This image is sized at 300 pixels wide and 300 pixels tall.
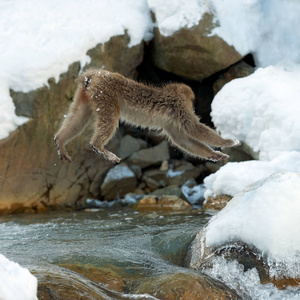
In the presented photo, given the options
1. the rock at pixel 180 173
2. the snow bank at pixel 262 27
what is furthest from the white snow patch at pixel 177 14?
the rock at pixel 180 173

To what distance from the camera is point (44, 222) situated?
5695 mm

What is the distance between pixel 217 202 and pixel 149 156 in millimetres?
2609

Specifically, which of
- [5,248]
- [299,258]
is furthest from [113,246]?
[299,258]

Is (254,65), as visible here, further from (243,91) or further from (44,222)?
(44,222)

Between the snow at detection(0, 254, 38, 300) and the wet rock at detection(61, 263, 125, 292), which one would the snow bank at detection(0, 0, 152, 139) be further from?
the snow at detection(0, 254, 38, 300)

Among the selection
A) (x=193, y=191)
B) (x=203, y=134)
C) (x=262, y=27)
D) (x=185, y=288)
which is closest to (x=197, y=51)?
(x=262, y=27)

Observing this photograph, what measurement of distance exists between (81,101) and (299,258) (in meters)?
3.11

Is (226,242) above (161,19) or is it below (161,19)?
below

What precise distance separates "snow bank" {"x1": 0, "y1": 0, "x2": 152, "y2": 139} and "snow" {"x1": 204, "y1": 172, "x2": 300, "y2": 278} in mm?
4504

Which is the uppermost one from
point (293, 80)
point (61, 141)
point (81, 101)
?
point (293, 80)

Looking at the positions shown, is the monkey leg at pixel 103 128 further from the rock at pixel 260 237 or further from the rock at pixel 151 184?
the rock at pixel 151 184

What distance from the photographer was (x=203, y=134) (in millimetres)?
5137

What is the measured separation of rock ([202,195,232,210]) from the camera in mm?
6183

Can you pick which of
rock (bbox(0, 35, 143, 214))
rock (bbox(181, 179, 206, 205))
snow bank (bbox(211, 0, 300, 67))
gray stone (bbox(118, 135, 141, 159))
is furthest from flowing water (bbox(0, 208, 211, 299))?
snow bank (bbox(211, 0, 300, 67))
